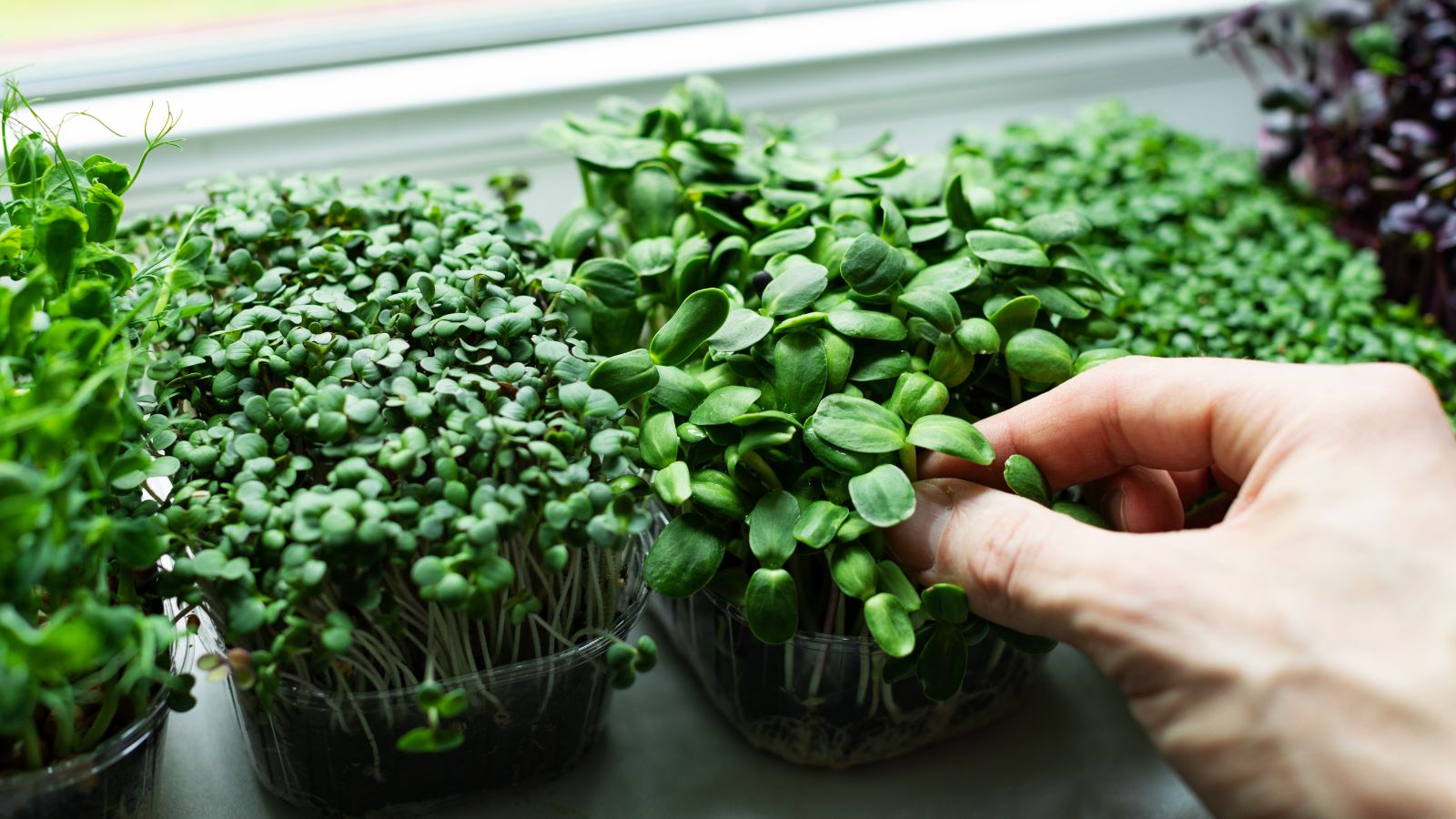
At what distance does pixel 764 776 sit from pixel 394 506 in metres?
0.43

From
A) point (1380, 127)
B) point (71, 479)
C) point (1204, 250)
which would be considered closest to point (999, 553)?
point (71, 479)

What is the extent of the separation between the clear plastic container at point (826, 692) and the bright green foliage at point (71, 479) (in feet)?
1.33

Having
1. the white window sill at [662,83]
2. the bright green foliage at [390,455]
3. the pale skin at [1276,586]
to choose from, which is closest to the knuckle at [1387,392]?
the pale skin at [1276,586]

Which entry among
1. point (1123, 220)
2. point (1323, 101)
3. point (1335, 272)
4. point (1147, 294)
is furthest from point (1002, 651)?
point (1323, 101)

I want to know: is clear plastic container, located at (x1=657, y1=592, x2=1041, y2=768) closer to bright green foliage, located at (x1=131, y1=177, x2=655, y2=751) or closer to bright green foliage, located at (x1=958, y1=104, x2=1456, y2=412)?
→ bright green foliage, located at (x1=131, y1=177, x2=655, y2=751)

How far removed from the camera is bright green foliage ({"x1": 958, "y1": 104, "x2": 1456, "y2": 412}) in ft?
3.53

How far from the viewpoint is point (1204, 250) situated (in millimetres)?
1201

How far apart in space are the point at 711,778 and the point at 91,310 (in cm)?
59

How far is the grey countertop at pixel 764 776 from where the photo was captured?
883 millimetres

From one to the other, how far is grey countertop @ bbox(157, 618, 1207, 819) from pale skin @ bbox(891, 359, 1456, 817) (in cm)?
25

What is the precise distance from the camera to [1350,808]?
58 cm

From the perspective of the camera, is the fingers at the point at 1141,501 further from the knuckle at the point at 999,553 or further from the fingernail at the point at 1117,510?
the knuckle at the point at 999,553

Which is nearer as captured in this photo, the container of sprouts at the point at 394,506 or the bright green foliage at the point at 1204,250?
the container of sprouts at the point at 394,506

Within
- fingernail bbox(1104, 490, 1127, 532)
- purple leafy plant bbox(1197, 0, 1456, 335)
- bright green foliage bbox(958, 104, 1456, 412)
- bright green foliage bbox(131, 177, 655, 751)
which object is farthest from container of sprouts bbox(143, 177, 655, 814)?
purple leafy plant bbox(1197, 0, 1456, 335)
